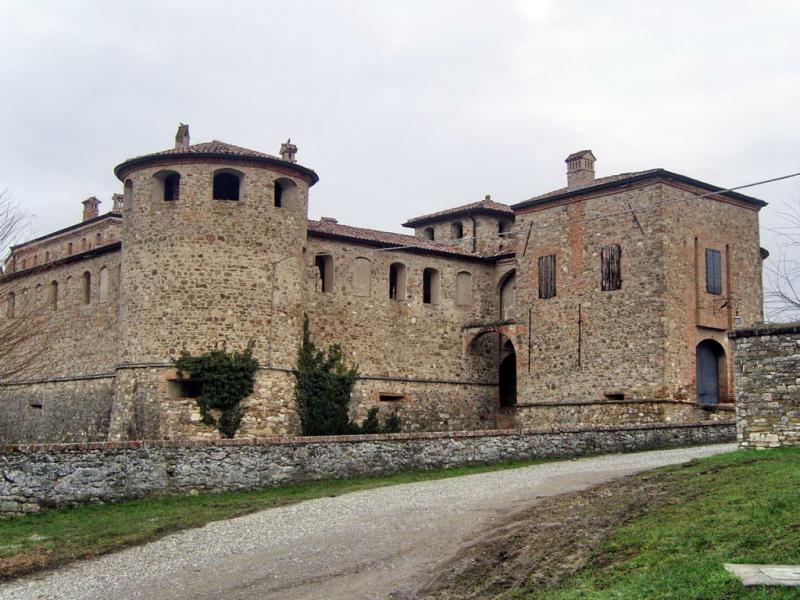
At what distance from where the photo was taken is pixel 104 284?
34.1 m

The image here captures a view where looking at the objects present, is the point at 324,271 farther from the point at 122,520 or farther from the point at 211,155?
the point at 122,520

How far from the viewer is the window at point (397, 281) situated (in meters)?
34.8

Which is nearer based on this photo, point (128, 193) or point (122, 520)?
point (122, 520)

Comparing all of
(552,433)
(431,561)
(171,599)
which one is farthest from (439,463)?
(171,599)

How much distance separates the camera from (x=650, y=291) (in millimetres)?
29969

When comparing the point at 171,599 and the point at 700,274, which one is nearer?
the point at 171,599

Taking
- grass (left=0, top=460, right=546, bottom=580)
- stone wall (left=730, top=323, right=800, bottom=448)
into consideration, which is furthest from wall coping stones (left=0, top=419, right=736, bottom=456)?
stone wall (left=730, top=323, right=800, bottom=448)

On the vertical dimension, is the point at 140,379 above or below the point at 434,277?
below

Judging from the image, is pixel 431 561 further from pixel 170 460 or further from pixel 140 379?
pixel 140 379

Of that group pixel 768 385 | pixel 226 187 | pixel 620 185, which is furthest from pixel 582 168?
pixel 768 385

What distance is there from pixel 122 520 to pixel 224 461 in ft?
9.07

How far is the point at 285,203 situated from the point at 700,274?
1285cm

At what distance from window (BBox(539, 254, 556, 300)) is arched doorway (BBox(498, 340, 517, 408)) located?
4075 millimetres

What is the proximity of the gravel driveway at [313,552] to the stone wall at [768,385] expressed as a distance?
3462mm
